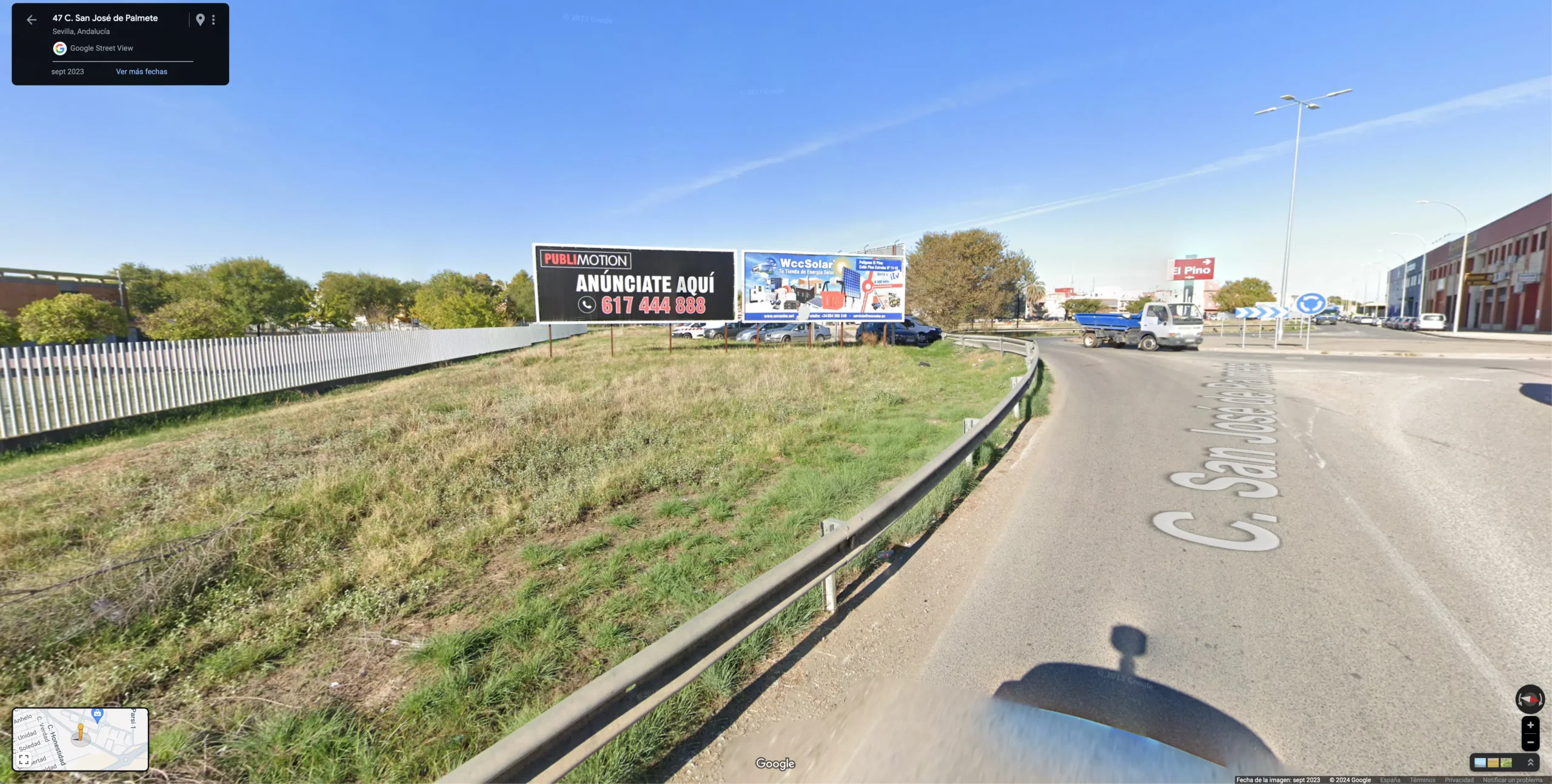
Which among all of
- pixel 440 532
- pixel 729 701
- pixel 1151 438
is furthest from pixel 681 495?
pixel 1151 438

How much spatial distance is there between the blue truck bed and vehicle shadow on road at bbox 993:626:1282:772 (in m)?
27.5

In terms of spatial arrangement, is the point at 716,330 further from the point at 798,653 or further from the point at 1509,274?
the point at 1509,274

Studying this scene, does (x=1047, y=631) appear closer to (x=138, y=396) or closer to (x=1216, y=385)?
(x=1216, y=385)

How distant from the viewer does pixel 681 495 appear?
19.7ft

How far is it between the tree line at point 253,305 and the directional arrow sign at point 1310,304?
4754 centimetres

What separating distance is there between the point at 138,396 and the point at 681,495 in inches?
473

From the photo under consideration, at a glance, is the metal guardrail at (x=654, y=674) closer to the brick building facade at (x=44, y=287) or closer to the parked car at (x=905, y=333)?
the parked car at (x=905, y=333)

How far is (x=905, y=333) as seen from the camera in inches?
1202

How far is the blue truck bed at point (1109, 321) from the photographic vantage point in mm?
26516

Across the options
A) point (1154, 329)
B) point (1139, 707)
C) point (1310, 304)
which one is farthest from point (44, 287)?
point (1310, 304)

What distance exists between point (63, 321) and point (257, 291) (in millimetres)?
31691

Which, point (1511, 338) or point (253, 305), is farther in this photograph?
point (253, 305)

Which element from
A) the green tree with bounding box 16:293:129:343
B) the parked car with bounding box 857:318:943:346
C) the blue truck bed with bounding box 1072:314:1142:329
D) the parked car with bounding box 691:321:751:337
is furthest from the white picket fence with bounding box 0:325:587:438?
the blue truck bed with bounding box 1072:314:1142:329

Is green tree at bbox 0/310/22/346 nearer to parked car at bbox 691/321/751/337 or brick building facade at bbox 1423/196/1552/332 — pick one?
parked car at bbox 691/321/751/337
